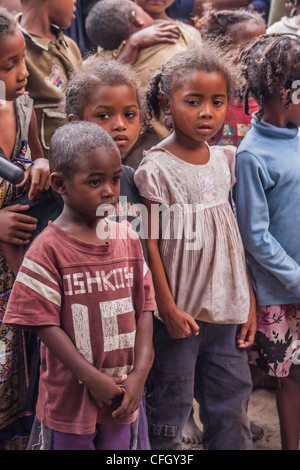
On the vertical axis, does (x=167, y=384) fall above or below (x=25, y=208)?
below

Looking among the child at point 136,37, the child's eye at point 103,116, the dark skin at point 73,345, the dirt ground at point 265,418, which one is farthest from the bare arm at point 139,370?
the child at point 136,37

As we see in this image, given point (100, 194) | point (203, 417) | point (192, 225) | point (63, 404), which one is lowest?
point (203, 417)

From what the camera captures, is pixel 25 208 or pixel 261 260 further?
pixel 261 260

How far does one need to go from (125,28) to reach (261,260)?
156 cm

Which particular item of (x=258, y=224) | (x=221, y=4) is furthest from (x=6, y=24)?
(x=221, y=4)

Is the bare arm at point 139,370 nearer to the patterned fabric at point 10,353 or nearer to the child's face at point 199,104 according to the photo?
the patterned fabric at point 10,353

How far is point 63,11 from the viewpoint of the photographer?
263 cm

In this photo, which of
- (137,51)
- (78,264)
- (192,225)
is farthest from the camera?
(137,51)

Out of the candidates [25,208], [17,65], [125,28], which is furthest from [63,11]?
[25,208]

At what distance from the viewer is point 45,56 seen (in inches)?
103

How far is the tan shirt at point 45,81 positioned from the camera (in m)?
2.57
